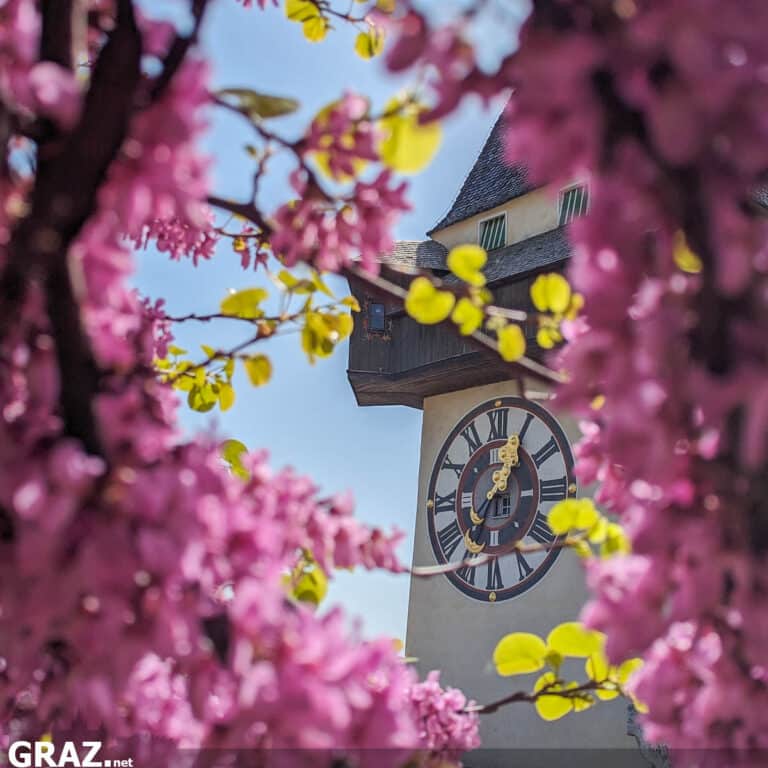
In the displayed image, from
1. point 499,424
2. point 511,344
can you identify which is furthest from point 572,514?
point 499,424

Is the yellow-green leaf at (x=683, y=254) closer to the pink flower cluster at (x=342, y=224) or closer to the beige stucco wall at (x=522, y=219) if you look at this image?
the pink flower cluster at (x=342, y=224)

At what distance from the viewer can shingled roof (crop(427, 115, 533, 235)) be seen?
22.3ft

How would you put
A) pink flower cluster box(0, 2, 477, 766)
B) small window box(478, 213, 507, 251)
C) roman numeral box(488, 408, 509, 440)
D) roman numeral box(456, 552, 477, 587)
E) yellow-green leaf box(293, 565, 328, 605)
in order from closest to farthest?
pink flower cluster box(0, 2, 477, 766)
yellow-green leaf box(293, 565, 328, 605)
roman numeral box(456, 552, 477, 587)
roman numeral box(488, 408, 509, 440)
small window box(478, 213, 507, 251)

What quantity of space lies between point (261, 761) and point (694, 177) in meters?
0.39

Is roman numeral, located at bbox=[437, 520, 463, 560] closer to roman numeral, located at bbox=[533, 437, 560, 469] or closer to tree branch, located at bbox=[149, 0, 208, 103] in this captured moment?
roman numeral, located at bbox=[533, 437, 560, 469]

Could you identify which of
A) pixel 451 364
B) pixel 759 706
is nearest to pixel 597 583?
pixel 759 706

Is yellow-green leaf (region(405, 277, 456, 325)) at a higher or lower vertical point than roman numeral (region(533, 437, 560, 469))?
lower

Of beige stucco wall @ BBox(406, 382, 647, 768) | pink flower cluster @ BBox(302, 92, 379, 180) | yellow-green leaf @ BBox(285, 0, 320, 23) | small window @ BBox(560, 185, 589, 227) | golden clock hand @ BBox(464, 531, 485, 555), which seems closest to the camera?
pink flower cluster @ BBox(302, 92, 379, 180)

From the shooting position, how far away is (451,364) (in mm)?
5543

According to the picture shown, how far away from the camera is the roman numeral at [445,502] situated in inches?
220

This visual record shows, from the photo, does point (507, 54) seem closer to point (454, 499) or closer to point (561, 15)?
point (561, 15)

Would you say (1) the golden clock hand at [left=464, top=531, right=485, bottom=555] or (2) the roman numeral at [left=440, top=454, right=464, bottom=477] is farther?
(2) the roman numeral at [left=440, top=454, right=464, bottom=477]

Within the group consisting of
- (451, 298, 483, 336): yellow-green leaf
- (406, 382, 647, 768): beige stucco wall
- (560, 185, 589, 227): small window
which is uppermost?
(560, 185, 589, 227): small window

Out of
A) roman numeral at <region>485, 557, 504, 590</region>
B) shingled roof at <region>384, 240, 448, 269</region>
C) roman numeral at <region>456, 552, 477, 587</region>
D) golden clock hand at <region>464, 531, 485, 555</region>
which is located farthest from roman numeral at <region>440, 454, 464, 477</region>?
shingled roof at <region>384, 240, 448, 269</region>
